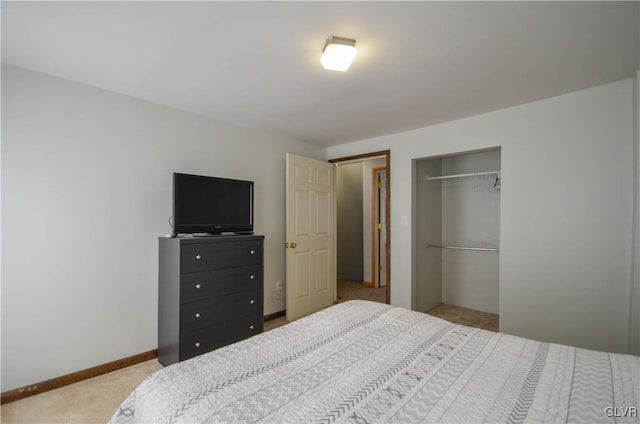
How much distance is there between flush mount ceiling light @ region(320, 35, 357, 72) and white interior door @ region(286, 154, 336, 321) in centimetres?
189

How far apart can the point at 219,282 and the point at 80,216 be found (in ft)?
3.92

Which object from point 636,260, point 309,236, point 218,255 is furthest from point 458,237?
point 218,255

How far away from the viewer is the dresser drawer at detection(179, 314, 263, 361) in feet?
7.88

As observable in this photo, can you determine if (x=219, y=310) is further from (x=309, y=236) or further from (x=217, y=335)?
(x=309, y=236)

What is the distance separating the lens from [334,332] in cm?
158

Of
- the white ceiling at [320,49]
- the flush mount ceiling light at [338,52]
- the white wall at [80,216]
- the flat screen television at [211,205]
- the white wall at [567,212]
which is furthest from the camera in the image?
the flat screen television at [211,205]

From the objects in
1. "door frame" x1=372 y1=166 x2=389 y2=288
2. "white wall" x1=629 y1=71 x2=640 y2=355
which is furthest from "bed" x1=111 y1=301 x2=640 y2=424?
"door frame" x1=372 y1=166 x2=389 y2=288

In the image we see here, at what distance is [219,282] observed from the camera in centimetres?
261

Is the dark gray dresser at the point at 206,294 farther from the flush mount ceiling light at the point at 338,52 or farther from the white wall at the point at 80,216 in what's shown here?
the flush mount ceiling light at the point at 338,52

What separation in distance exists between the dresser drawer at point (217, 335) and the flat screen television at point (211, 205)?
2.81ft

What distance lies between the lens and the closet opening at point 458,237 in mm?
3693

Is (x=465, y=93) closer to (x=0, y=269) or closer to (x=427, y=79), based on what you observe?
(x=427, y=79)

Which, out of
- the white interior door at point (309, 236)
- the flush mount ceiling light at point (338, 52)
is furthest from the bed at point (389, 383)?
the white interior door at point (309, 236)

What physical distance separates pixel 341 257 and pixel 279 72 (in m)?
4.38
